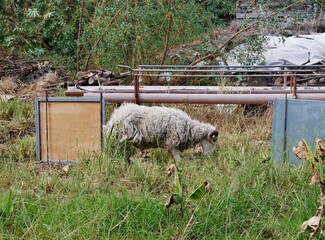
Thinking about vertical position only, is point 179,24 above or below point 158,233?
above

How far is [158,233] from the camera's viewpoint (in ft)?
13.3

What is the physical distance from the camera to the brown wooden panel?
590 cm

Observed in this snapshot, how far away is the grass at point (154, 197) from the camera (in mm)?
4070

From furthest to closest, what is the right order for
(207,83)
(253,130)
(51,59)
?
(51,59), (207,83), (253,130)

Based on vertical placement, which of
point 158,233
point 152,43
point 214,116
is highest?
point 152,43

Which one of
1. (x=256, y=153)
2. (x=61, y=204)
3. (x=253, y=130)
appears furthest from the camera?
(x=253, y=130)

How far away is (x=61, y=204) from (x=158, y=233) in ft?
2.76

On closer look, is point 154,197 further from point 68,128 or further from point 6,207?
point 68,128

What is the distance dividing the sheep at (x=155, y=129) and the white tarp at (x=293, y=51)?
458cm

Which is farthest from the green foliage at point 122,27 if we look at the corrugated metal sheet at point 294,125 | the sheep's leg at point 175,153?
the corrugated metal sheet at point 294,125

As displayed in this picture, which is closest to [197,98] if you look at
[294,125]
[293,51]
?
[294,125]

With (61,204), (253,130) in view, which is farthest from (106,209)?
(253,130)

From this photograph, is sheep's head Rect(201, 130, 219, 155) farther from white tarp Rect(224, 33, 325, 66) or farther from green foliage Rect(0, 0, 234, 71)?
white tarp Rect(224, 33, 325, 66)

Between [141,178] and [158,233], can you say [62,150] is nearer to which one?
[141,178]
